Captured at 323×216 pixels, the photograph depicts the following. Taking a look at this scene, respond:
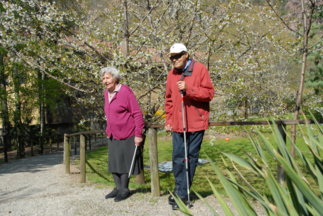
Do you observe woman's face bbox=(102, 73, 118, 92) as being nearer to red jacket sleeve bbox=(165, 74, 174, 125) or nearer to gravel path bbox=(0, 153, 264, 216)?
red jacket sleeve bbox=(165, 74, 174, 125)

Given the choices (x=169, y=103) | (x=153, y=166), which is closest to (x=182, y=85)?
(x=169, y=103)

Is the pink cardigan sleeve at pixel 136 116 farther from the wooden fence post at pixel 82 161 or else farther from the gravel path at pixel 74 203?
the wooden fence post at pixel 82 161

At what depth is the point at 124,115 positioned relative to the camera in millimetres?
4402

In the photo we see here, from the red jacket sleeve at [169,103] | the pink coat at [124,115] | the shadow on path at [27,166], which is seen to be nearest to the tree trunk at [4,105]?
the shadow on path at [27,166]

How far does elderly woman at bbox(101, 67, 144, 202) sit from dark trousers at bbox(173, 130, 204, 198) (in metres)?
0.71

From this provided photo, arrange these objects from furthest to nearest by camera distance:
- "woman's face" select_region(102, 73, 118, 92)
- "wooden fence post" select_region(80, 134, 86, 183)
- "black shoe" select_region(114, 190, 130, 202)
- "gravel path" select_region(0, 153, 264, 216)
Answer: "wooden fence post" select_region(80, 134, 86, 183), "black shoe" select_region(114, 190, 130, 202), "woman's face" select_region(102, 73, 118, 92), "gravel path" select_region(0, 153, 264, 216)

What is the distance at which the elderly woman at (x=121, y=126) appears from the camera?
4.39 meters

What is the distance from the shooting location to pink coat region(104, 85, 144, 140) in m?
4.38

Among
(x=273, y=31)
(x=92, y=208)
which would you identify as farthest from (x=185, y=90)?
(x=273, y=31)

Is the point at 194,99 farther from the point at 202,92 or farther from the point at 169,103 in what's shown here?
the point at 169,103

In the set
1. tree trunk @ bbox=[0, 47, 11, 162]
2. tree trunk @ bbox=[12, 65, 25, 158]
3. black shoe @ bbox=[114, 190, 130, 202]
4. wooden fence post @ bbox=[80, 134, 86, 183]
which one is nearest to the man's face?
black shoe @ bbox=[114, 190, 130, 202]

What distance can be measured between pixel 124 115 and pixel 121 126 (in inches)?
6.1

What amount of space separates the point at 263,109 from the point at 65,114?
801 inches

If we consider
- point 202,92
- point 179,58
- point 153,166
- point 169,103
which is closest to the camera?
point 202,92
